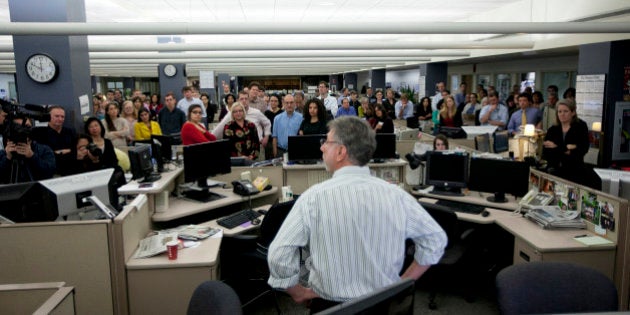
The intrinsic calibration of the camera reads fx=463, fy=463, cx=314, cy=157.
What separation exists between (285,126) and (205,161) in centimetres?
214

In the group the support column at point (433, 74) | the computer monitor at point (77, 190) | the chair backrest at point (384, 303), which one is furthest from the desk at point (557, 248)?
the support column at point (433, 74)

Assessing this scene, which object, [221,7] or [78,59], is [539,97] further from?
[78,59]

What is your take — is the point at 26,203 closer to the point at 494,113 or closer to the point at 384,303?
the point at 384,303

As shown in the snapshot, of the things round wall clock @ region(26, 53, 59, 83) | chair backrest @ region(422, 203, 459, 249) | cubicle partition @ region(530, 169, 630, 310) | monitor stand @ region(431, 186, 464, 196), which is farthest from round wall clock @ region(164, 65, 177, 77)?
cubicle partition @ region(530, 169, 630, 310)

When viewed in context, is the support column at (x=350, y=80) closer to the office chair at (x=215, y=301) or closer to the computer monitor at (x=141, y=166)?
the computer monitor at (x=141, y=166)

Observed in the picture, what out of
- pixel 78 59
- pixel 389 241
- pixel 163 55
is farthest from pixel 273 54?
pixel 389 241

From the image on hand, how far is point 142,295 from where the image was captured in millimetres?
2895

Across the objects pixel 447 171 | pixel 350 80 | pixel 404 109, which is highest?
pixel 350 80

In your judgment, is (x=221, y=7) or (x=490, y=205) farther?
(x=221, y=7)

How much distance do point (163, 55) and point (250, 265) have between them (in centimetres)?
511

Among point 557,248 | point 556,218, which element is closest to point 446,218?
point 557,248

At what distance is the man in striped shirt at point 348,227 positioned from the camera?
66.4 inches

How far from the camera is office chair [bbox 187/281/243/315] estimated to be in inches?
63.0

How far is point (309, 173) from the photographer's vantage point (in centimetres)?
460
